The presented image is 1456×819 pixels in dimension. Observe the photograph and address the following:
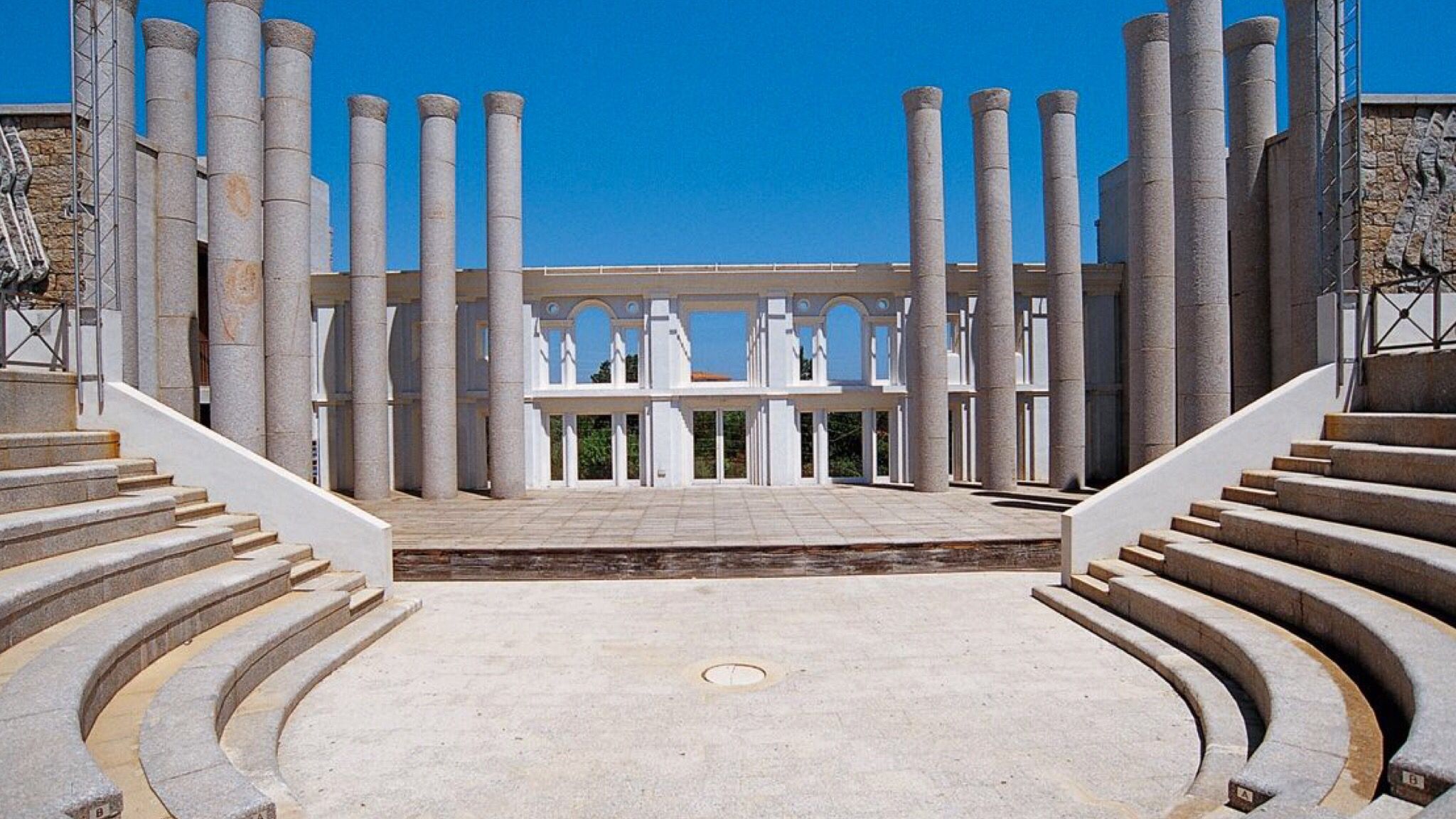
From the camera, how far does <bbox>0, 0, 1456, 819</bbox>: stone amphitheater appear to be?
4.75 m

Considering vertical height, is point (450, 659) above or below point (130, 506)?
below

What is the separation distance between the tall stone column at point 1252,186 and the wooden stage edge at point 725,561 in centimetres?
583

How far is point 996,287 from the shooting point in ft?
60.0

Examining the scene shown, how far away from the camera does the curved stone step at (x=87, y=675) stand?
3.45m

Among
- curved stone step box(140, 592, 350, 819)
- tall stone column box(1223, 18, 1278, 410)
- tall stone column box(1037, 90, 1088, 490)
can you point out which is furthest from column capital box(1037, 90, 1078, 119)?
curved stone step box(140, 592, 350, 819)

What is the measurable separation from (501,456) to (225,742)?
13066 mm

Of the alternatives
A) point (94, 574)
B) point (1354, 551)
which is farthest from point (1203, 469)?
point (94, 574)

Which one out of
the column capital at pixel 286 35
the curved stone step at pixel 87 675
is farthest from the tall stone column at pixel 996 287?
the curved stone step at pixel 87 675

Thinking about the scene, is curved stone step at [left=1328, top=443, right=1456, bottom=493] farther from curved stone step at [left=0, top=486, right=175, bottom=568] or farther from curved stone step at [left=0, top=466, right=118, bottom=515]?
curved stone step at [left=0, top=466, right=118, bottom=515]

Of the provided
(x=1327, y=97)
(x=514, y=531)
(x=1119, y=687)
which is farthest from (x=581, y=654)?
(x=1327, y=97)

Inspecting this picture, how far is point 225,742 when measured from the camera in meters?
5.09

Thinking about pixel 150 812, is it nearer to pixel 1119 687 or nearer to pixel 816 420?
pixel 1119 687

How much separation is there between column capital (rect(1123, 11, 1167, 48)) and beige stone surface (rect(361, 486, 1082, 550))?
814cm

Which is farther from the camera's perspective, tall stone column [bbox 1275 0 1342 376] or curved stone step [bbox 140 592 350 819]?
tall stone column [bbox 1275 0 1342 376]
